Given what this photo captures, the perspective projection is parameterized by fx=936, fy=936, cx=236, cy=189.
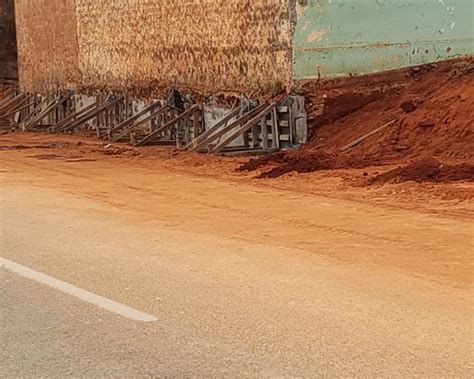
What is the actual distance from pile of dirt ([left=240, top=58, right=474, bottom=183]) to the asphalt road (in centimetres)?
665

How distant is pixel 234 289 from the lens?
756 centimetres

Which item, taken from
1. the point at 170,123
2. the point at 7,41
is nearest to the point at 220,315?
the point at 170,123

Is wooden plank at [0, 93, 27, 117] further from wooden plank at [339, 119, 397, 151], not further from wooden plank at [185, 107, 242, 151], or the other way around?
wooden plank at [339, 119, 397, 151]

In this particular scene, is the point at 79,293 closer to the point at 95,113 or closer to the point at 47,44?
the point at 95,113

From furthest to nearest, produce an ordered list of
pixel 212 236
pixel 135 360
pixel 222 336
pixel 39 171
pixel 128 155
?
1. pixel 128 155
2. pixel 39 171
3. pixel 212 236
4. pixel 222 336
5. pixel 135 360

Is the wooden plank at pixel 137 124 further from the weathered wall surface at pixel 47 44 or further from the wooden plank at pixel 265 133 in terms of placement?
the weathered wall surface at pixel 47 44

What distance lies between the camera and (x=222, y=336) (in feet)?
20.6

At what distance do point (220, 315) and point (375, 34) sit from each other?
13.1 metres

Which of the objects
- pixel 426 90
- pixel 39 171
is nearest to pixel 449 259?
→ pixel 426 90

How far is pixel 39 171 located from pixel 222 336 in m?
11.9

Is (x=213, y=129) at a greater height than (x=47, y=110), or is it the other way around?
(x=47, y=110)

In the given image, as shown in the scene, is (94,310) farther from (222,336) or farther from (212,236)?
(212,236)

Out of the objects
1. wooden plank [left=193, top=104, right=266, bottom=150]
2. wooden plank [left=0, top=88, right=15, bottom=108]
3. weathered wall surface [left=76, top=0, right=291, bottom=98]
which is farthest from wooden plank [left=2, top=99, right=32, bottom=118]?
wooden plank [left=193, top=104, right=266, bottom=150]

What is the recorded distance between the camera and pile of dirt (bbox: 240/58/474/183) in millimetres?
15719
